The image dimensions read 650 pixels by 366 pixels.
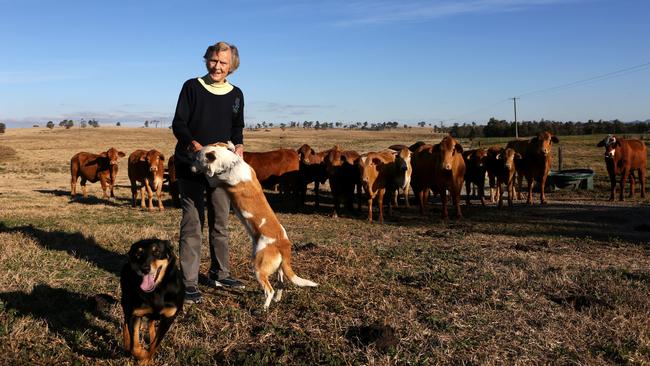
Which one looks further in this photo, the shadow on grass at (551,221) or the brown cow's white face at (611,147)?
the brown cow's white face at (611,147)

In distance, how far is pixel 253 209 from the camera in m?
5.36

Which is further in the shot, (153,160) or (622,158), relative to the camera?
(622,158)

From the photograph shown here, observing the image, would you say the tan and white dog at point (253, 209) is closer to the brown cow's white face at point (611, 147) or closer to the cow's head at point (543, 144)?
the cow's head at point (543, 144)

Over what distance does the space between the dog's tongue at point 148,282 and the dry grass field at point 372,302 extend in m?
0.76

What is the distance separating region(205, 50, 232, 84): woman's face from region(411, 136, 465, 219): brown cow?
872cm

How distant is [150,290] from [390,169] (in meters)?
11.0

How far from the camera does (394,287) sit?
6219 millimetres

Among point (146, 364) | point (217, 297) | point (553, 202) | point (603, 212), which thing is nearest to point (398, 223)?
point (603, 212)

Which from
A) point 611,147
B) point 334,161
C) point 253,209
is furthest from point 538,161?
point 253,209

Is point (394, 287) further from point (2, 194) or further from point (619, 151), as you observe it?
point (2, 194)

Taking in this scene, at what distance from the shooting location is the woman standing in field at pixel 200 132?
217 inches

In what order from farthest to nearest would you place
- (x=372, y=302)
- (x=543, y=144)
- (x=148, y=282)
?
(x=543, y=144), (x=372, y=302), (x=148, y=282)

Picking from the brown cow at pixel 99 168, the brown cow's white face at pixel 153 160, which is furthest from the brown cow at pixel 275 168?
the brown cow at pixel 99 168

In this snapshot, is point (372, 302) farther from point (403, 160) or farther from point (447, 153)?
point (403, 160)
